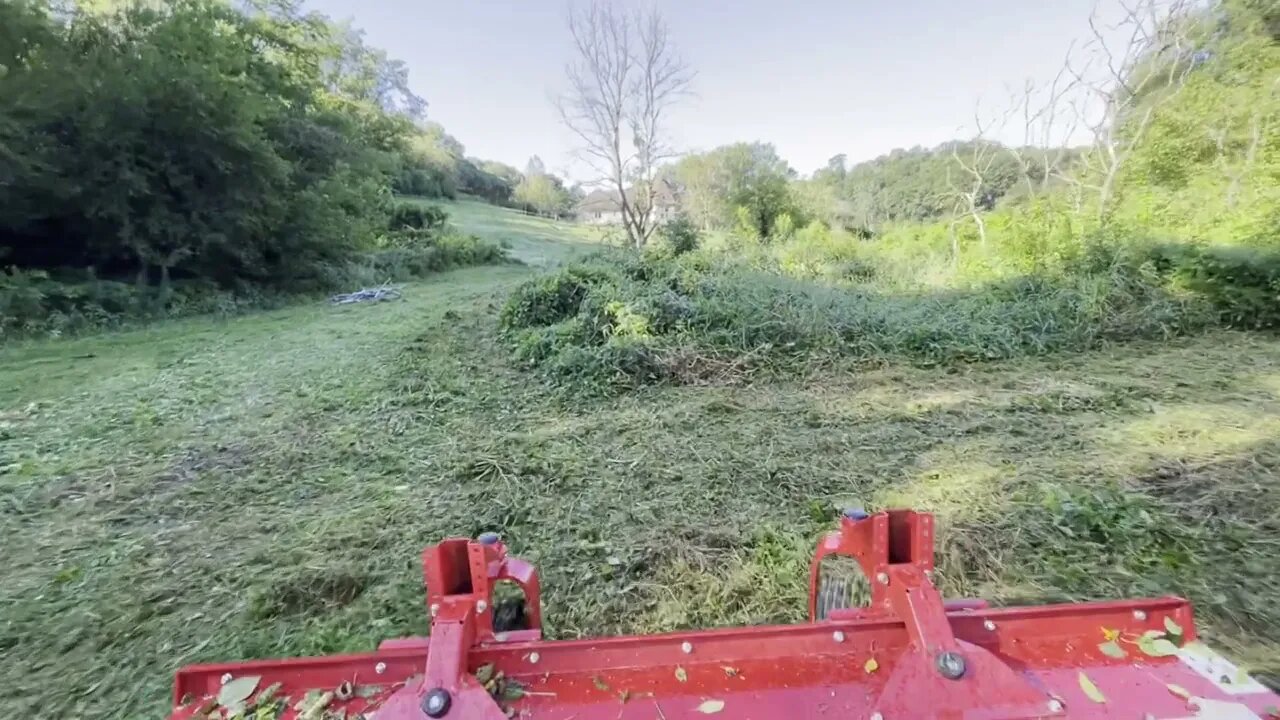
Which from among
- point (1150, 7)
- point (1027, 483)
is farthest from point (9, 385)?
point (1150, 7)

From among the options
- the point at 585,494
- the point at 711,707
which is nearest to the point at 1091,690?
the point at 711,707

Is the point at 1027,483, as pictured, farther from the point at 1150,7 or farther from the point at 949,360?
the point at 1150,7

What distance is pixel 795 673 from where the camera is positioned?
96cm

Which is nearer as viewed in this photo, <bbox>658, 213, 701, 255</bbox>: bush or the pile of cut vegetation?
the pile of cut vegetation

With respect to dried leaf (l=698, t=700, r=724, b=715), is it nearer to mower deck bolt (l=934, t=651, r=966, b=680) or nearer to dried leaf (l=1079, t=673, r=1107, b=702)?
mower deck bolt (l=934, t=651, r=966, b=680)

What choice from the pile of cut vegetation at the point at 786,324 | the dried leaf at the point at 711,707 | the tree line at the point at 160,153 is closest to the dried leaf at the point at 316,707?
the dried leaf at the point at 711,707

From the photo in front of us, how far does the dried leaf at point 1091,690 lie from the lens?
91cm

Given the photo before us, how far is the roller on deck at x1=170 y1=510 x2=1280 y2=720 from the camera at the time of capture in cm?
89

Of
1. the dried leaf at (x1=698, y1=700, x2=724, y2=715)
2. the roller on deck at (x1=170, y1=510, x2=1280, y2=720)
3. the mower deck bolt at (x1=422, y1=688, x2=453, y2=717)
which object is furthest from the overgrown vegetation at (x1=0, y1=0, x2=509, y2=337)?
the dried leaf at (x1=698, y1=700, x2=724, y2=715)

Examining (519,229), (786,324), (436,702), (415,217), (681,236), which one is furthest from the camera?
(519,229)

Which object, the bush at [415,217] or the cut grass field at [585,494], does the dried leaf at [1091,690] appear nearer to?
the cut grass field at [585,494]

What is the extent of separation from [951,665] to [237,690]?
104 centimetres

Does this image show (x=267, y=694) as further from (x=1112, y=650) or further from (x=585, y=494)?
(x=585, y=494)

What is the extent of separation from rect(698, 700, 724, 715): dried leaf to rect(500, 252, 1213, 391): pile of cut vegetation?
10.9ft
